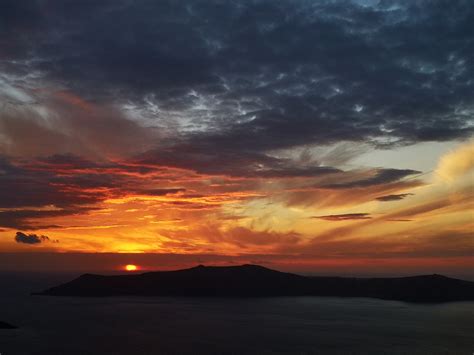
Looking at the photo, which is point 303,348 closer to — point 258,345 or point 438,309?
point 258,345

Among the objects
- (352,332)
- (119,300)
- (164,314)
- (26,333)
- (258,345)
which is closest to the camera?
(258,345)

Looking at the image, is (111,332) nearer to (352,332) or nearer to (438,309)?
(352,332)

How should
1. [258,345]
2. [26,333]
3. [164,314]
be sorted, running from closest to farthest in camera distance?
[258,345] < [26,333] < [164,314]

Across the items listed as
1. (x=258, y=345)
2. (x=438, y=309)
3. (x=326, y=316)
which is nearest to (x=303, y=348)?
(x=258, y=345)

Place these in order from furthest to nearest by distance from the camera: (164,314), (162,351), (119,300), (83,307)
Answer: (119,300) → (83,307) → (164,314) → (162,351)

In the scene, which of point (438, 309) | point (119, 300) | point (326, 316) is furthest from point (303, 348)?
point (119, 300)

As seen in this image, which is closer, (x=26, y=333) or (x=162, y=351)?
(x=162, y=351)
